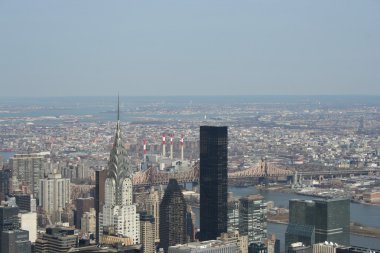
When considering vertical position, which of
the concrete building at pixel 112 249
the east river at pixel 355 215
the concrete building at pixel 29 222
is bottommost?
the east river at pixel 355 215

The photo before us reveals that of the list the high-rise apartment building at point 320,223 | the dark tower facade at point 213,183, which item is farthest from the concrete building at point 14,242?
the high-rise apartment building at point 320,223

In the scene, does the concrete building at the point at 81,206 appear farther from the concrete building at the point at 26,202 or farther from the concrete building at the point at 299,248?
the concrete building at the point at 299,248

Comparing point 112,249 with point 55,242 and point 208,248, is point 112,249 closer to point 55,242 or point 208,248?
point 208,248

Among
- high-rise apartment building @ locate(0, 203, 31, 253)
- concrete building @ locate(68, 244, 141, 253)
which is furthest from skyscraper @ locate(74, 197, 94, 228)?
concrete building @ locate(68, 244, 141, 253)

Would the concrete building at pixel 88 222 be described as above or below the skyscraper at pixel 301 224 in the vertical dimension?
below

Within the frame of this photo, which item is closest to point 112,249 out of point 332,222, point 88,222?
point 332,222

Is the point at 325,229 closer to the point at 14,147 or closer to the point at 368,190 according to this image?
the point at 368,190

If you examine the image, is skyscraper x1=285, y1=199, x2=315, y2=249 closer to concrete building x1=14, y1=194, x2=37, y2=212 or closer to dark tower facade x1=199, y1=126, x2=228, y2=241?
dark tower facade x1=199, y1=126, x2=228, y2=241
